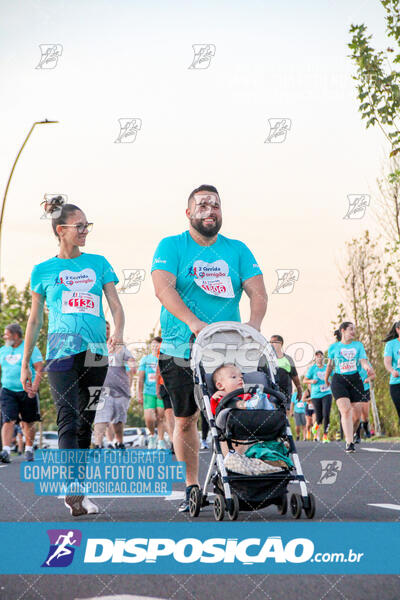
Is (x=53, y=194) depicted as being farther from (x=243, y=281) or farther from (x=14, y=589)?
(x=14, y=589)

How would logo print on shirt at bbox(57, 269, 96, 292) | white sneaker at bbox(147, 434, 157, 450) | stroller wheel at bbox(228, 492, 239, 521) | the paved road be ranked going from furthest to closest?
1. white sneaker at bbox(147, 434, 157, 450)
2. logo print on shirt at bbox(57, 269, 96, 292)
3. stroller wheel at bbox(228, 492, 239, 521)
4. the paved road

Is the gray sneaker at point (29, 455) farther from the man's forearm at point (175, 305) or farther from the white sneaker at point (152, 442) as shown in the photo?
the man's forearm at point (175, 305)

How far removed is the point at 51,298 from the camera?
661cm

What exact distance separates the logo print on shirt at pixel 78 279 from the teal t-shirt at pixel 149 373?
8.88m

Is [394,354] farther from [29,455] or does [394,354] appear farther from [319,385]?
[319,385]

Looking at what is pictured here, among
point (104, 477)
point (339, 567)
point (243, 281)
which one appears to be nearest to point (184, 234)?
point (243, 281)

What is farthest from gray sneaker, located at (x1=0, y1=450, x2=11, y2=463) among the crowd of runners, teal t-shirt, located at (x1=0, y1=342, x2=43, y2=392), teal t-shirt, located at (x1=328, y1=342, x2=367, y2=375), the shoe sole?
the shoe sole

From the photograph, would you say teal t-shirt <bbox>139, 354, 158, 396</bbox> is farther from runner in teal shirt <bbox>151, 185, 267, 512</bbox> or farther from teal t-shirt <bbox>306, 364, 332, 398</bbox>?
runner in teal shirt <bbox>151, 185, 267, 512</bbox>

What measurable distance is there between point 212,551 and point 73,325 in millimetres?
2829

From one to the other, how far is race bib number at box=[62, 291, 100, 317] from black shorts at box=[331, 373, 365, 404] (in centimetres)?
762

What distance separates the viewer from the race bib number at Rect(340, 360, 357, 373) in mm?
13617

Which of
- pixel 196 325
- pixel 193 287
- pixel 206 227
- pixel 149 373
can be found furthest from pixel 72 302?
pixel 149 373

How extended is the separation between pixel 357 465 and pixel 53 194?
18.6 ft

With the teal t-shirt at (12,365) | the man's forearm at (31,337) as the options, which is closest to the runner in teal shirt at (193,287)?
the man's forearm at (31,337)
